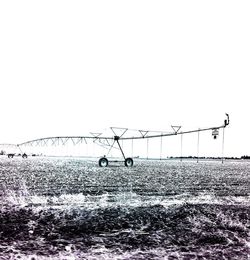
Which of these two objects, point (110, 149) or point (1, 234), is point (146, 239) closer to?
point (1, 234)

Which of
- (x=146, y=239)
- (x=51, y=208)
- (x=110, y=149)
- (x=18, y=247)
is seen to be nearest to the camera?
(x=18, y=247)

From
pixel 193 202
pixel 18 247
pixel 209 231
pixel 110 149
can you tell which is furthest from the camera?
pixel 110 149

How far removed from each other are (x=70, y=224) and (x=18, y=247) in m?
5.04

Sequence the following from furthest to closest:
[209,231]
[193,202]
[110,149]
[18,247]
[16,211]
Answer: [110,149]
[193,202]
[16,211]
[209,231]
[18,247]

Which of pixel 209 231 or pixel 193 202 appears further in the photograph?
pixel 193 202

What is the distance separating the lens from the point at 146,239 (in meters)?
16.5

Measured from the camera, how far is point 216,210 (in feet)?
82.2

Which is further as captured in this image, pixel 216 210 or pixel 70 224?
pixel 216 210

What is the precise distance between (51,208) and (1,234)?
7.69 m

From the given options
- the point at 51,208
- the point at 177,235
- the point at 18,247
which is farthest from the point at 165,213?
the point at 18,247

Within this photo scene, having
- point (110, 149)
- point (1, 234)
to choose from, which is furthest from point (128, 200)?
point (110, 149)

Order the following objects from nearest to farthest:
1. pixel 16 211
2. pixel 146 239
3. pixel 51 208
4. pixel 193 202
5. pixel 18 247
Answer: pixel 18 247 < pixel 146 239 < pixel 16 211 < pixel 51 208 < pixel 193 202

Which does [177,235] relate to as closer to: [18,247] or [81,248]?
[81,248]

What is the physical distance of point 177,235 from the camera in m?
17.6
